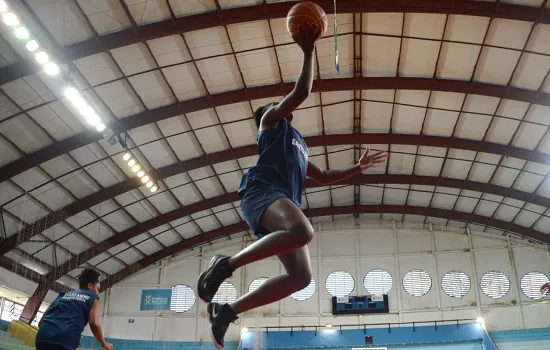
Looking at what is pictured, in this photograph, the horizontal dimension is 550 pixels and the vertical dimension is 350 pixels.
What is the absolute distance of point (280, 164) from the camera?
405cm

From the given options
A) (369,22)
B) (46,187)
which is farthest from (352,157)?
(46,187)

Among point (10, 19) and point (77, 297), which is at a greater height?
point (10, 19)

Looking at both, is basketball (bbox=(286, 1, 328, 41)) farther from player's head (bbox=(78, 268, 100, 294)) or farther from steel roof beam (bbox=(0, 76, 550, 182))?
steel roof beam (bbox=(0, 76, 550, 182))

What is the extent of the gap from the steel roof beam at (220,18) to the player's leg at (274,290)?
16145 millimetres

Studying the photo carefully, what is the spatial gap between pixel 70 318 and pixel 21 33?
14.3 metres

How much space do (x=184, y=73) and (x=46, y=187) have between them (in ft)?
31.0

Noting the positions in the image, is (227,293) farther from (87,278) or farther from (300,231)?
(300,231)

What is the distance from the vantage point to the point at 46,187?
84.3ft

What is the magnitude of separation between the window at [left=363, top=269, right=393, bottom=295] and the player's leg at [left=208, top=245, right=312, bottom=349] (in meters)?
32.3

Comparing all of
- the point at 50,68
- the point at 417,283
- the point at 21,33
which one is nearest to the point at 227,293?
the point at 417,283

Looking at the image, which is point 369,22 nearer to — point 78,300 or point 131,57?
point 131,57

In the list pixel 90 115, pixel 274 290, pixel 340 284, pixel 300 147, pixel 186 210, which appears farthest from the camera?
pixel 340 284

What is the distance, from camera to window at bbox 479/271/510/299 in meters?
33.3

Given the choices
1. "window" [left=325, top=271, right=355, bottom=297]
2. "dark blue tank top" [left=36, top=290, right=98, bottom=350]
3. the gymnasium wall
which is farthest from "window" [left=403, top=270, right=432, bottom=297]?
"dark blue tank top" [left=36, top=290, right=98, bottom=350]
